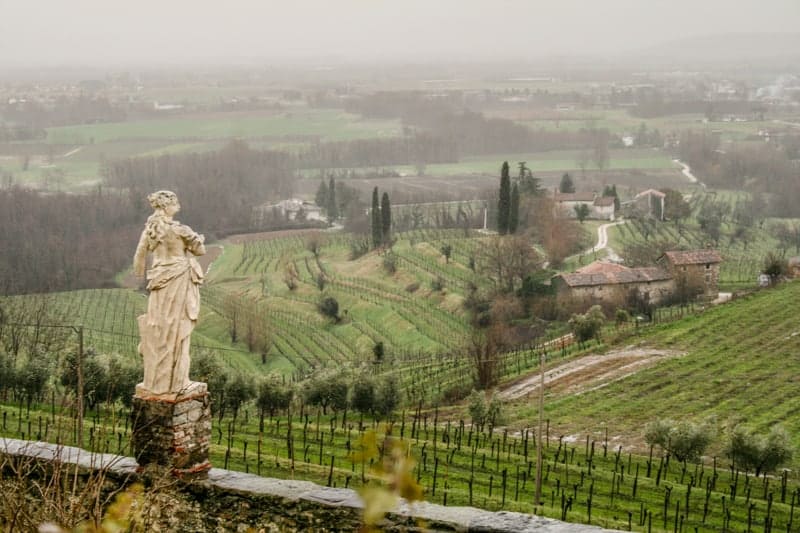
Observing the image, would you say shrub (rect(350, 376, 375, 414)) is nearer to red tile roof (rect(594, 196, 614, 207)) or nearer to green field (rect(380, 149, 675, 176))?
red tile roof (rect(594, 196, 614, 207))

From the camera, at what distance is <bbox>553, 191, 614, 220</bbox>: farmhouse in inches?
2985

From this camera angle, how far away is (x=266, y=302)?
5553cm

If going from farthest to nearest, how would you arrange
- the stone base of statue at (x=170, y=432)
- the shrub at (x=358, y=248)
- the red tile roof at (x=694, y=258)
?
the shrub at (x=358, y=248) < the red tile roof at (x=694, y=258) < the stone base of statue at (x=170, y=432)

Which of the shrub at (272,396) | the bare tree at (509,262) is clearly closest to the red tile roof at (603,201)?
the bare tree at (509,262)

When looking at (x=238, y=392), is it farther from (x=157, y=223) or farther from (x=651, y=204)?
(x=651, y=204)

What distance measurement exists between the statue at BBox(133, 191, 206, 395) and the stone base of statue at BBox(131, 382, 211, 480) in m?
0.10

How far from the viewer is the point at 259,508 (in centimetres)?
937

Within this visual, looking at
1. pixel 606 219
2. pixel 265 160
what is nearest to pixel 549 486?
pixel 606 219

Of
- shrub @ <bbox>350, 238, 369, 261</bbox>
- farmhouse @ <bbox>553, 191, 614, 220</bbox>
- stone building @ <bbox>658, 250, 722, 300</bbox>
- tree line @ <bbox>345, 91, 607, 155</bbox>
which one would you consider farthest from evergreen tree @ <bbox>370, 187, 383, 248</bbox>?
tree line @ <bbox>345, 91, 607, 155</bbox>

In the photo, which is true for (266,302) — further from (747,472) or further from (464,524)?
→ (464,524)

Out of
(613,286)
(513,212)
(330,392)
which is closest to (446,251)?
(513,212)

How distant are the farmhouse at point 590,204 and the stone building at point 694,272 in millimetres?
21953

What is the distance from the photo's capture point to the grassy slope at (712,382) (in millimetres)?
29328

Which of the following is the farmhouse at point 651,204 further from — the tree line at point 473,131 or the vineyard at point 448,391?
the tree line at point 473,131
